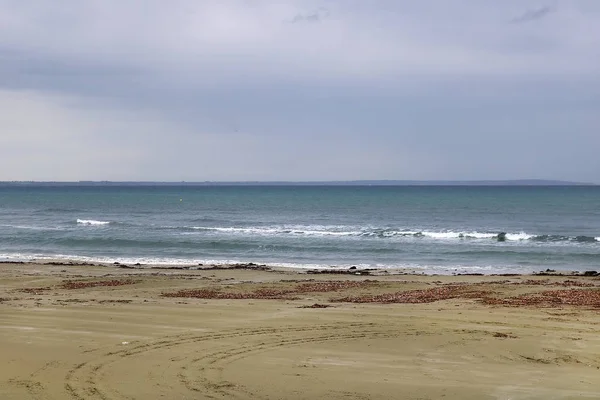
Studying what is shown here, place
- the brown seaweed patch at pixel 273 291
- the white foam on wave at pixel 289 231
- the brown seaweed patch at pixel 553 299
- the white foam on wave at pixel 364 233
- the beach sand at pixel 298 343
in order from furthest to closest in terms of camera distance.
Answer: the white foam on wave at pixel 289 231
the white foam on wave at pixel 364 233
the brown seaweed patch at pixel 273 291
the brown seaweed patch at pixel 553 299
the beach sand at pixel 298 343

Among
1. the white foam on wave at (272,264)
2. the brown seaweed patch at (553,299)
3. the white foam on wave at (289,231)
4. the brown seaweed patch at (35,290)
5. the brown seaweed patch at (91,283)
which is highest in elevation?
the brown seaweed patch at (553,299)

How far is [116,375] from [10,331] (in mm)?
4065

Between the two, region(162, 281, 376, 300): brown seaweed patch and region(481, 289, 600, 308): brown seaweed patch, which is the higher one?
region(481, 289, 600, 308): brown seaweed patch

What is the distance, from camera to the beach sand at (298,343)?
9289mm

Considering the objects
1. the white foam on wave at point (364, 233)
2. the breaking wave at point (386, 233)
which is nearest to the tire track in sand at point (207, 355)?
the breaking wave at point (386, 233)

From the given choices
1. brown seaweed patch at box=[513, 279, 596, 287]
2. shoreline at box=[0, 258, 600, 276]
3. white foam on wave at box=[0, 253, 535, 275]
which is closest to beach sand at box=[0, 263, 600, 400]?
brown seaweed patch at box=[513, 279, 596, 287]

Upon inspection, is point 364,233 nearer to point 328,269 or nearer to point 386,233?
point 386,233

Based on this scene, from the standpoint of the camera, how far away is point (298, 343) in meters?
12.1

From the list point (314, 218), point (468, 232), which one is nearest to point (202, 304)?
point (468, 232)

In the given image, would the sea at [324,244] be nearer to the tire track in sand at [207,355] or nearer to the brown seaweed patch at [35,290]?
the brown seaweed patch at [35,290]

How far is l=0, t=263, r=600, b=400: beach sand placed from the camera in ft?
30.5

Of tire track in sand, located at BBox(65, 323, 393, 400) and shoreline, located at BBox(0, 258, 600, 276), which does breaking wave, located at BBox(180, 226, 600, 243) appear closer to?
shoreline, located at BBox(0, 258, 600, 276)

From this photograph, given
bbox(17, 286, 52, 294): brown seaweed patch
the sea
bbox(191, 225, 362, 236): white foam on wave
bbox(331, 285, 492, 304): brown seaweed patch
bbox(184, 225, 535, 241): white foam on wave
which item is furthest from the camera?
bbox(191, 225, 362, 236): white foam on wave

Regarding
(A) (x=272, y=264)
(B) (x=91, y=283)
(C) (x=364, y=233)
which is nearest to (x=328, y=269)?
(A) (x=272, y=264)
